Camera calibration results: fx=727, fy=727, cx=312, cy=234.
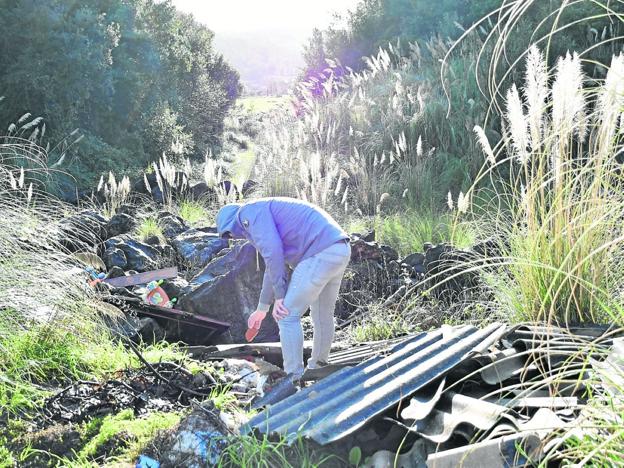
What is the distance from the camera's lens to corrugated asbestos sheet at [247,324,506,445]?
3201mm

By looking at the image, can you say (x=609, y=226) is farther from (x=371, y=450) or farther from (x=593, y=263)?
(x=371, y=450)

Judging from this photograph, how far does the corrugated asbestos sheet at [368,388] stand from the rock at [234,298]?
3046 mm

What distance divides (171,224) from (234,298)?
3.03 m

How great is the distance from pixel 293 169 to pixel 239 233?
5253mm

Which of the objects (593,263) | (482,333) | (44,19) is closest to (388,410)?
(482,333)

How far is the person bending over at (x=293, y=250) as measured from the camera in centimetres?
473

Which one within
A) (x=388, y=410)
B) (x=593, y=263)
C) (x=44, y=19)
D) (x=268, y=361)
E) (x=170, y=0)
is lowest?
(x=268, y=361)

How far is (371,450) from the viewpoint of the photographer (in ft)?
10.6

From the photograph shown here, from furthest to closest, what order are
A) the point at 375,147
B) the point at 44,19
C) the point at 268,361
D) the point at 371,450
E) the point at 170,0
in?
the point at 170,0
the point at 44,19
the point at 375,147
the point at 268,361
the point at 371,450

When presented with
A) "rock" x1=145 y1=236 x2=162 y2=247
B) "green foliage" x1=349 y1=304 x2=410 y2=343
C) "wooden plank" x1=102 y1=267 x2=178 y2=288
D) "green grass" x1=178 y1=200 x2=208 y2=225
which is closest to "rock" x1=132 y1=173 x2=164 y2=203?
"green grass" x1=178 y1=200 x2=208 y2=225

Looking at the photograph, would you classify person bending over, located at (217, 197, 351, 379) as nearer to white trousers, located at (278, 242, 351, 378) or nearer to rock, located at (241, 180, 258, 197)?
white trousers, located at (278, 242, 351, 378)

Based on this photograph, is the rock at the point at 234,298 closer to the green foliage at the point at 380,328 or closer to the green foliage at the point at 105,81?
the green foliage at the point at 380,328

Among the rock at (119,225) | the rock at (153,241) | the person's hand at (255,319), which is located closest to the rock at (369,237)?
the rock at (153,241)

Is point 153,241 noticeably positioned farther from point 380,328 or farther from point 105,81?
point 105,81
